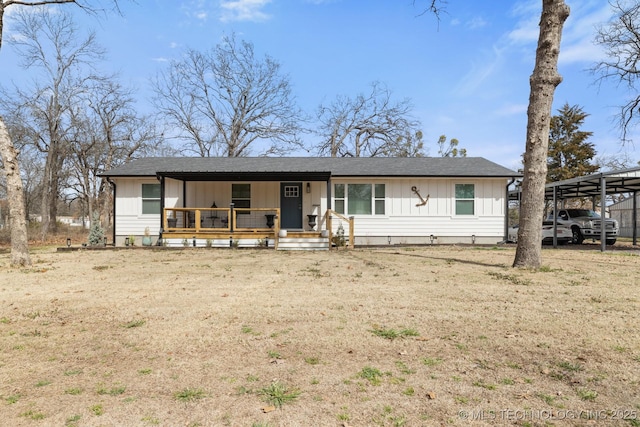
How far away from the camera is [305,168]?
51.7ft

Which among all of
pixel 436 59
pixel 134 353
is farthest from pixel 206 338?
pixel 436 59

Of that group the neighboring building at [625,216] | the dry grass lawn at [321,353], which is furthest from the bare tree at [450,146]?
the dry grass lawn at [321,353]

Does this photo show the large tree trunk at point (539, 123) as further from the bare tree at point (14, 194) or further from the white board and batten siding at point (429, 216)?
the bare tree at point (14, 194)

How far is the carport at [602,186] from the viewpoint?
42.4ft

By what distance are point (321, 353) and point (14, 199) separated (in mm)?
9391

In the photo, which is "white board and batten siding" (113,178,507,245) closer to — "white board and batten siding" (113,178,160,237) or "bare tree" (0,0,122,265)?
"white board and batten siding" (113,178,160,237)

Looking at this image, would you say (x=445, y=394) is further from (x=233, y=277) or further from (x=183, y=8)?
(x=183, y=8)

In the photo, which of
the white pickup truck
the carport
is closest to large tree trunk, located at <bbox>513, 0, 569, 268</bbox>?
the carport

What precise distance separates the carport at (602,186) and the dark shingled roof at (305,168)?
7.86ft

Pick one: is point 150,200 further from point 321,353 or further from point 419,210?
point 321,353

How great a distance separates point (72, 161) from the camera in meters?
29.4

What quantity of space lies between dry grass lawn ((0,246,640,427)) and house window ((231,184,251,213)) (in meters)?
9.38

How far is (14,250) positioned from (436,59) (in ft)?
47.9

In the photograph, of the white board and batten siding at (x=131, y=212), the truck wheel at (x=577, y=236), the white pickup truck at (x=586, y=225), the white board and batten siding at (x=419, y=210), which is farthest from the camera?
the truck wheel at (x=577, y=236)
